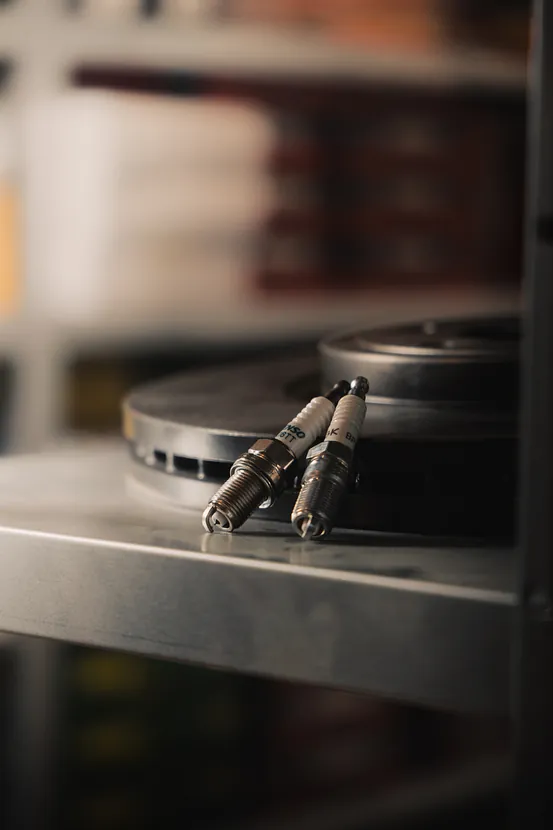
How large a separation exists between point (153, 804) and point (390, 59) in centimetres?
148

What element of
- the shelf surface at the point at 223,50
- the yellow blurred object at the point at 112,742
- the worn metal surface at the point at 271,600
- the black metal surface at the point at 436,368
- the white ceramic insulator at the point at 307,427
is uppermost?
the shelf surface at the point at 223,50

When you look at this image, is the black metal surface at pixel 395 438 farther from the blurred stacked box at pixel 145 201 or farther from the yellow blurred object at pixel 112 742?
the yellow blurred object at pixel 112 742

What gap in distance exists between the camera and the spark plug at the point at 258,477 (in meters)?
0.58

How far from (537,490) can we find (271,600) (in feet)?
0.44

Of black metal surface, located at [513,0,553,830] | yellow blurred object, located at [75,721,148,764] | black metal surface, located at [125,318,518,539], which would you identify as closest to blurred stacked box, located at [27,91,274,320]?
yellow blurred object, located at [75,721,148,764]

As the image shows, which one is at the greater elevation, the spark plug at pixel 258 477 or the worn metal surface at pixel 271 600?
the spark plug at pixel 258 477

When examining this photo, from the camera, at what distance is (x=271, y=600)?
510 millimetres

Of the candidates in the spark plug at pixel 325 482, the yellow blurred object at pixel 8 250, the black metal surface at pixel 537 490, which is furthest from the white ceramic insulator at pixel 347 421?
the yellow blurred object at pixel 8 250

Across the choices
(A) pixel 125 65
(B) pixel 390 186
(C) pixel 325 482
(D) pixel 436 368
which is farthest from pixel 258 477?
(B) pixel 390 186

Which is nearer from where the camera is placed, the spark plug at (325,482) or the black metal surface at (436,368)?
the spark plug at (325,482)

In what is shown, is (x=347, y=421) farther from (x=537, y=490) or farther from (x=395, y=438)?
(x=537, y=490)

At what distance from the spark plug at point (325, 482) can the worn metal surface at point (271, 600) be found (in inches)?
0.4

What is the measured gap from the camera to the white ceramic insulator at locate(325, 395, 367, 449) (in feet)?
1.93

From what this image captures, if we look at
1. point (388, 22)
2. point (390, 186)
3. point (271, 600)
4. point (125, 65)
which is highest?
point (388, 22)
